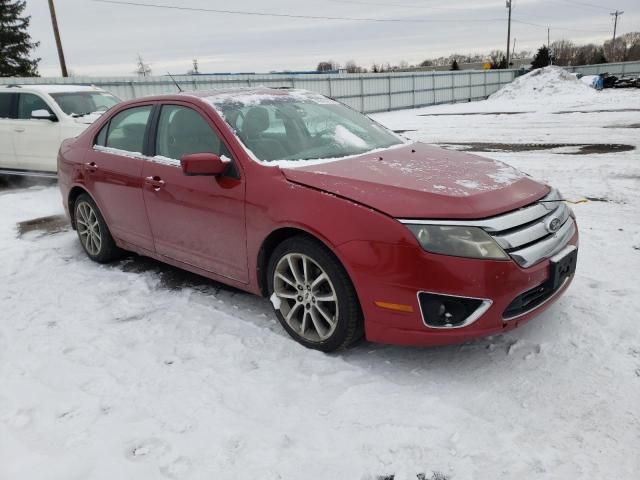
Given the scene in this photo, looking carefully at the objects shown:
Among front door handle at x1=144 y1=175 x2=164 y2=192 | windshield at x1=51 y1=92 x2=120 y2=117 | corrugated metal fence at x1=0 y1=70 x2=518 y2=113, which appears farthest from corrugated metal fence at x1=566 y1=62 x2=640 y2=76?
front door handle at x1=144 y1=175 x2=164 y2=192

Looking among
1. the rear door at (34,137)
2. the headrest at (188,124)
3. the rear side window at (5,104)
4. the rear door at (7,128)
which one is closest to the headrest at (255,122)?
the headrest at (188,124)

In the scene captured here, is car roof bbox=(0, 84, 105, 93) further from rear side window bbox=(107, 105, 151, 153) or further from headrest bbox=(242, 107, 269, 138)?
headrest bbox=(242, 107, 269, 138)

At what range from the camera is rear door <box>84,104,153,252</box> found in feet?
13.6

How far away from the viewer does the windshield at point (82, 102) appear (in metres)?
8.70

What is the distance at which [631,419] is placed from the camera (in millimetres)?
2379

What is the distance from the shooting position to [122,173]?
4.23 meters

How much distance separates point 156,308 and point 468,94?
33.1 m

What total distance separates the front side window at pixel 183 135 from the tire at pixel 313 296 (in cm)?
87

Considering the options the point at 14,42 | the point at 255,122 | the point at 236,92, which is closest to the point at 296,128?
the point at 255,122

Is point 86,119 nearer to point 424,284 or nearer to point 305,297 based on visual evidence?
point 305,297

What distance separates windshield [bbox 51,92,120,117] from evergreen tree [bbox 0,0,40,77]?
32.6 m

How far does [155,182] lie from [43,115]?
582 centimetres

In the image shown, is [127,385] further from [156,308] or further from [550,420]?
[550,420]

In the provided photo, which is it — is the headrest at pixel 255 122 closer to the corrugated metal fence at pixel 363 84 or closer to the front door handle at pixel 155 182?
the front door handle at pixel 155 182
